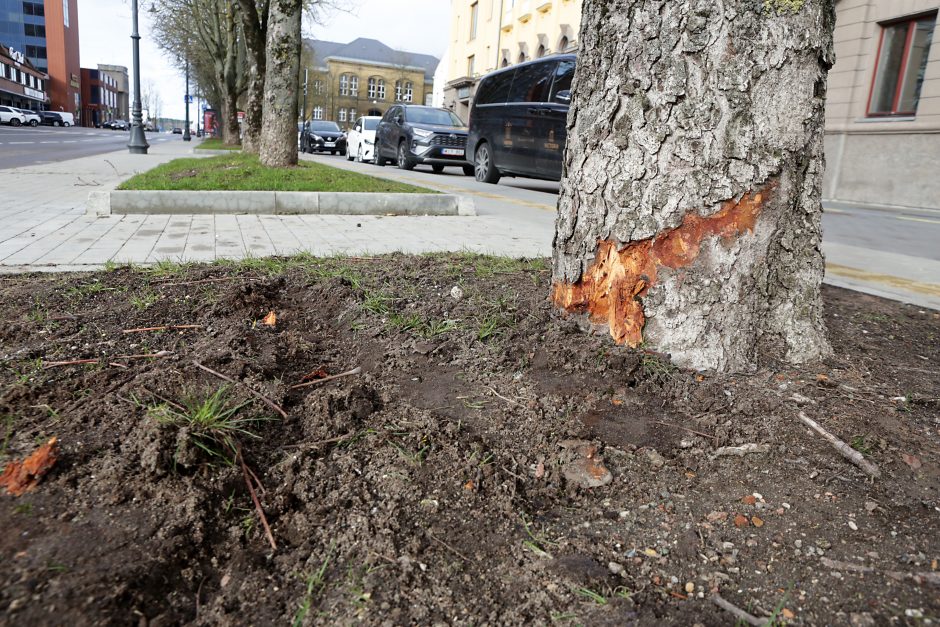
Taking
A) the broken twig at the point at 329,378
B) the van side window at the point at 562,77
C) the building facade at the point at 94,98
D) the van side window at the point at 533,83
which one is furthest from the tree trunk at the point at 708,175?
the building facade at the point at 94,98

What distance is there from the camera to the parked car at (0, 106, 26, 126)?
2309 inches

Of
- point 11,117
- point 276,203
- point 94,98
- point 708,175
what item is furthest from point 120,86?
point 708,175

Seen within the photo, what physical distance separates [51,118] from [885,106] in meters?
87.9

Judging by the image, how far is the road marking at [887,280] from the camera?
15.5 feet

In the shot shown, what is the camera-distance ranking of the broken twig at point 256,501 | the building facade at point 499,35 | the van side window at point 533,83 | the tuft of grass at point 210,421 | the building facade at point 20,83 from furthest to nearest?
the building facade at point 20,83
the building facade at point 499,35
the van side window at point 533,83
the tuft of grass at point 210,421
the broken twig at point 256,501

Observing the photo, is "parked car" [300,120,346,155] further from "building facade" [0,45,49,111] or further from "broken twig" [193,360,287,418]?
"building facade" [0,45,49,111]

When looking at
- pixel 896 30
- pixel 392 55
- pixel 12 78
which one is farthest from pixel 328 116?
pixel 896 30

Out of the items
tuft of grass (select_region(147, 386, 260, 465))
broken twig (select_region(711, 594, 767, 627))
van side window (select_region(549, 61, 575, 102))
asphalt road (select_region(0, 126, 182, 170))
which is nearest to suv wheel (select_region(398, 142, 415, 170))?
van side window (select_region(549, 61, 575, 102))

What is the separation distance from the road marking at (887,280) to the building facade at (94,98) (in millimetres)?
126350

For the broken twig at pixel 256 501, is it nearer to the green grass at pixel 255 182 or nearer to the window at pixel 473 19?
the green grass at pixel 255 182

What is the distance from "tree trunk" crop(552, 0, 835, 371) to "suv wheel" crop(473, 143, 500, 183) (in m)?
11.9

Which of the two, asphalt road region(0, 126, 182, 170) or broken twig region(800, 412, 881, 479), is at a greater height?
asphalt road region(0, 126, 182, 170)

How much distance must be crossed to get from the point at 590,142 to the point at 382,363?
Answer: 1.32m

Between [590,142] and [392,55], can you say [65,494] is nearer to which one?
[590,142]
